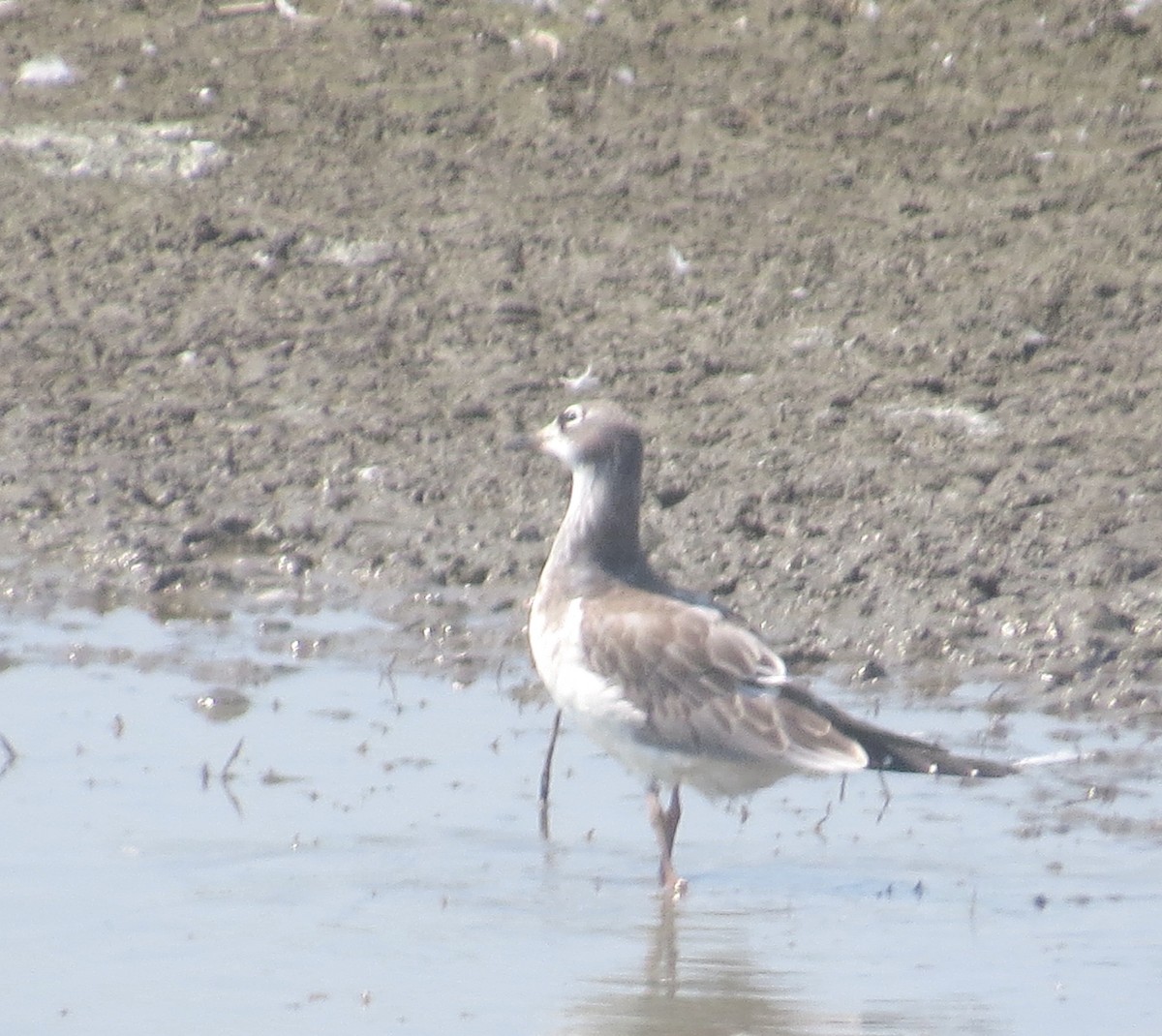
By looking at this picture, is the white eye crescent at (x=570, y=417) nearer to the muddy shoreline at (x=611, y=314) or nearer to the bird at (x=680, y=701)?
the bird at (x=680, y=701)

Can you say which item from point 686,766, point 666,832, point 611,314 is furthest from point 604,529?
point 611,314

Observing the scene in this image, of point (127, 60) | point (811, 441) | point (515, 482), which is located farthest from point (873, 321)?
point (127, 60)

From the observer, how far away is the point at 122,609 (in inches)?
395

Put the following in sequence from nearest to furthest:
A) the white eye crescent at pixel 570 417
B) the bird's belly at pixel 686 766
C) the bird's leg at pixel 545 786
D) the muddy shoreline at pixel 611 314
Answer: the bird's belly at pixel 686 766 < the bird's leg at pixel 545 786 < the white eye crescent at pixel 570 417 < the muddy shoreline at pixel 611 314

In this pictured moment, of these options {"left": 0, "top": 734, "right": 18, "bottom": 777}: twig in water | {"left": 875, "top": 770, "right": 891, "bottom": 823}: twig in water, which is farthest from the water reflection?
{"left": 0, "top": 734, "right": 18, "bottom": 777}: twig in water

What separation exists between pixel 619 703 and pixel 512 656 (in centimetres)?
175

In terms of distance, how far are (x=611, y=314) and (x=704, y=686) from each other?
163 inches

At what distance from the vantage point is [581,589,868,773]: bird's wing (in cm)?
759

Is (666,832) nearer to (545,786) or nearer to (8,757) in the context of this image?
(545,786)

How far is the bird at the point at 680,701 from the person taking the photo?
297 inches

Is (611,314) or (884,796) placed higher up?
(611,314)

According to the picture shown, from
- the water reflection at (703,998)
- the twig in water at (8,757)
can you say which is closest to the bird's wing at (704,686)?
the water reflection at (703,998)

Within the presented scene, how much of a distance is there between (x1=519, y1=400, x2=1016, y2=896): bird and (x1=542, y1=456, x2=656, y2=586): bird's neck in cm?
1

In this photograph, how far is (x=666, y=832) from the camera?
25.3 feet
